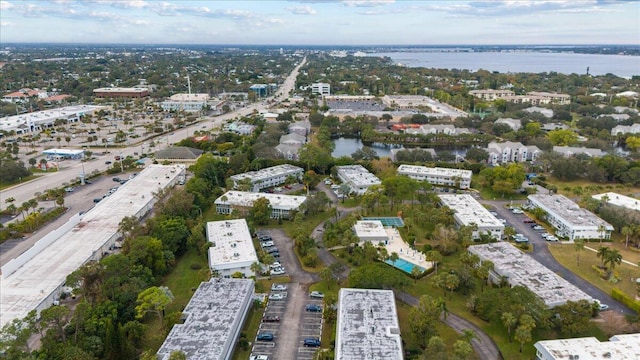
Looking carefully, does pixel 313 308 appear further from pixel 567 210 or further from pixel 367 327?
pixel 567 210

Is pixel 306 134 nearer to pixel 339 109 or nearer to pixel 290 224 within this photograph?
pixel 339 109

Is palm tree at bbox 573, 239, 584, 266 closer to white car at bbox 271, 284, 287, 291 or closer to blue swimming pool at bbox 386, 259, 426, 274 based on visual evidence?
blue swimming pool at bbox 386, 259, 426, 274

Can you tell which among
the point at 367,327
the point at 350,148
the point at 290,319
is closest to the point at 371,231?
the point at 290,319

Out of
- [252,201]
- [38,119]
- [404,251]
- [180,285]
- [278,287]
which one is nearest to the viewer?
[278,287]

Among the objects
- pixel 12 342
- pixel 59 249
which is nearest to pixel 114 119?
pixel 59 249

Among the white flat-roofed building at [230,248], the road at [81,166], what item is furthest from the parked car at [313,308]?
the road at [81,166]

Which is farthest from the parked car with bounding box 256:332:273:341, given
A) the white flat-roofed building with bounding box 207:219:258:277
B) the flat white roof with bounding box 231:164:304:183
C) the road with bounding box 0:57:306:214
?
the road with bounding box 0:57:306:214

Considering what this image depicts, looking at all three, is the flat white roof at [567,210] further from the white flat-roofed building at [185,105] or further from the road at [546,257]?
the white flat-roofed building at [185,105]
